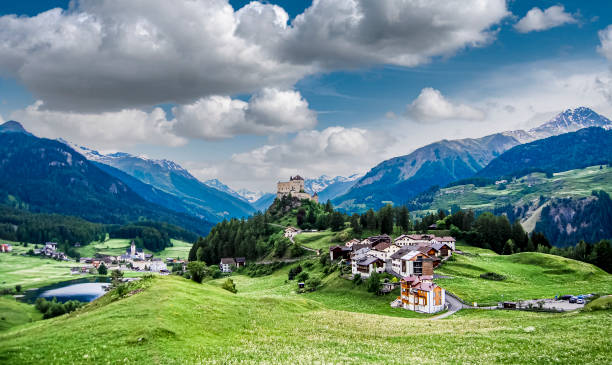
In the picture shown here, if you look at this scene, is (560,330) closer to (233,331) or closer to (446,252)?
(233,331)

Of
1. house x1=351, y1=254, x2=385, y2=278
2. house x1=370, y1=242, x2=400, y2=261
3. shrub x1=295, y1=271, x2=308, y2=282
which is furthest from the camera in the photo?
shrub x1=295, y1=271, x2=308, y2=282

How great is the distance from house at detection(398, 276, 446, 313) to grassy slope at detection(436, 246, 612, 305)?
26.5ft

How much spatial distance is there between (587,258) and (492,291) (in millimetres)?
71163

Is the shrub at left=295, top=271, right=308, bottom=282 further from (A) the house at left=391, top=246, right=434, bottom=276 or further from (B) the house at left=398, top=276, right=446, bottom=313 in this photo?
(B) the house at left=398, top=276, right=446, bottom=313

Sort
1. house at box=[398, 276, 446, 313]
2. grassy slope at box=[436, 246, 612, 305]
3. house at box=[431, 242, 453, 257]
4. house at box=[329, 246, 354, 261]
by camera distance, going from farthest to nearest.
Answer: house at box=[329, 246, 354, 261] → house at box=[431, 242, 453, 257] → grassy slope at box=[436, 246, 612, 305] → house at box=[398, 276, 446, 313]

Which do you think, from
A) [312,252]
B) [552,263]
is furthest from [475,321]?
[312,252]

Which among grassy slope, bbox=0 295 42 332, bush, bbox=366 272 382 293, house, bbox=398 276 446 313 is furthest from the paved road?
grassy slope, bbox=0 295 42 332

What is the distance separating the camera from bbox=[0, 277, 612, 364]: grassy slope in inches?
1463

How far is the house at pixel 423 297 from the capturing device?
83.0m

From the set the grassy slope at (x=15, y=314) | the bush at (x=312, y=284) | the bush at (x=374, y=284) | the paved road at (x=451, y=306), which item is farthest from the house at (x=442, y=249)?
the grassy slope at (x=15, y=314)

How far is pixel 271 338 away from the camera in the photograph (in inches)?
1893

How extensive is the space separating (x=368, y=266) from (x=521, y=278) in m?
39.5

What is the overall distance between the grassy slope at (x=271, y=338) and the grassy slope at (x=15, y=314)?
84643 mm

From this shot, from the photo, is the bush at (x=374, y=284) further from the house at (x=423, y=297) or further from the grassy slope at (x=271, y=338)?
the grassy slope at (x=271, y=338)
